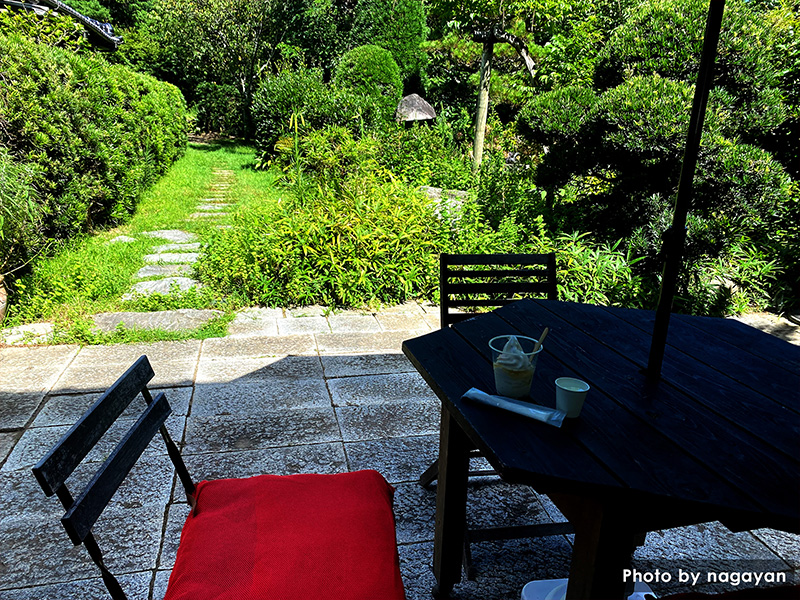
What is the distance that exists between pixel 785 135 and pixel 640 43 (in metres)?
1.58

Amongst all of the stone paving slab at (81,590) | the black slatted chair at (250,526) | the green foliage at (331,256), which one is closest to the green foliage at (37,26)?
the green foliage at (331,256)

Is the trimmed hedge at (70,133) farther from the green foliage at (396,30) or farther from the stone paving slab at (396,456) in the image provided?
the green foliage at (396,30)

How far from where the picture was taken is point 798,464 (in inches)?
52.4

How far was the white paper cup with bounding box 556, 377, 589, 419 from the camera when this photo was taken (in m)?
1.47

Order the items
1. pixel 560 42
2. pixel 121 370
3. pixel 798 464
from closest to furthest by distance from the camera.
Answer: pixel 798 464 < pixel 121 370 < pixel 560 42

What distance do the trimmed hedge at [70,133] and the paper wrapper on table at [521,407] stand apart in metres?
5.41

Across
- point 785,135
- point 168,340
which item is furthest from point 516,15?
point 168,340

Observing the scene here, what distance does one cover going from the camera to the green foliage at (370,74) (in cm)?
1320

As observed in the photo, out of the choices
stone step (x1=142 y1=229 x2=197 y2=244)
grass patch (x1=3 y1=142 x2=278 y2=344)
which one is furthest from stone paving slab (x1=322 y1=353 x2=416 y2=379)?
stone step (x1=142 y1=229 x2=197 y2=244)

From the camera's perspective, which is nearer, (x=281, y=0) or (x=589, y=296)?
(x=589, y=296)

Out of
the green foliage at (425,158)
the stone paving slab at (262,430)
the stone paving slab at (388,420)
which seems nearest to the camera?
the stone paving slab at (262,430)

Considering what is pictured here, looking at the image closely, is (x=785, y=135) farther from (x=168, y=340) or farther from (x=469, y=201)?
(x=168, y=340)

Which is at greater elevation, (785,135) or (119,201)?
(785,135)

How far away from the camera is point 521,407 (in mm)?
1517
